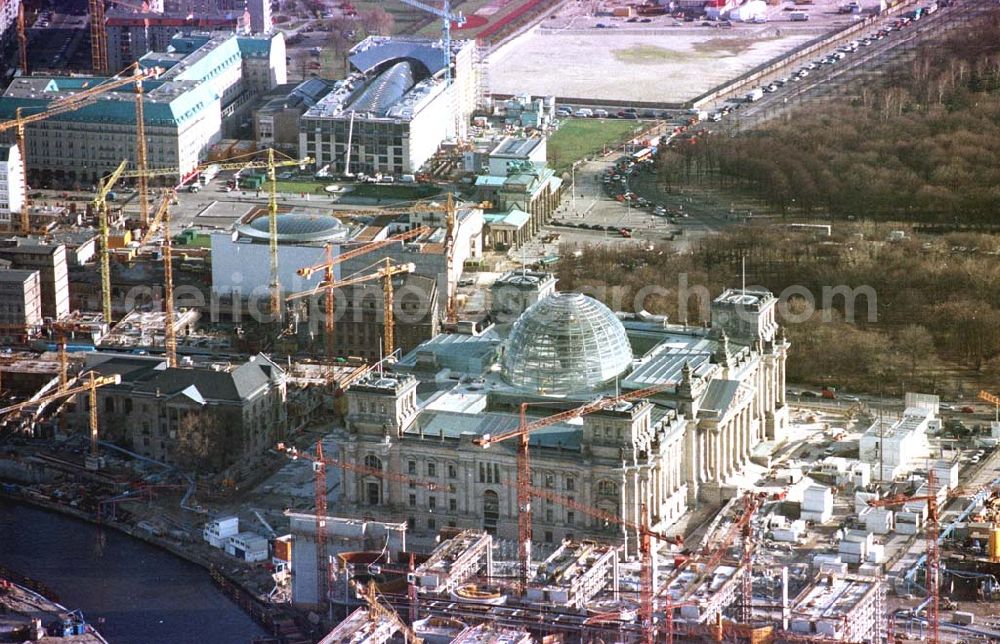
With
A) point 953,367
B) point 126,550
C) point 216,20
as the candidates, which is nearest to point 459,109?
point 216,20

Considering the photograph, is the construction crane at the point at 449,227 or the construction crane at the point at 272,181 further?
the construction crane at the point at 272,181

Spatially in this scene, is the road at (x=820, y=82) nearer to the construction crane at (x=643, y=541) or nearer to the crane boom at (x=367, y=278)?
the crane boom at (x=367, y=278)

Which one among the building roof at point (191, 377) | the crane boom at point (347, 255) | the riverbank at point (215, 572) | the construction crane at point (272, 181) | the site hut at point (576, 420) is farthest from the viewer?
the construction crane at point (272, 181)

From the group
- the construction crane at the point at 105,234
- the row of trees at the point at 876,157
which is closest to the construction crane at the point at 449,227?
the construction crane at the point at 105,234

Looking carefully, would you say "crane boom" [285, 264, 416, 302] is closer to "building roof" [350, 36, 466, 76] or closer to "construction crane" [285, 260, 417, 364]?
"construction crane" [285, 260, 417, 364]

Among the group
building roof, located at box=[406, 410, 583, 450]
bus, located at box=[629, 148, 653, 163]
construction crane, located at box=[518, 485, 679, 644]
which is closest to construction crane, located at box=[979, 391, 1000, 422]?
building roof, located at box=[406, 410, 583, 450]

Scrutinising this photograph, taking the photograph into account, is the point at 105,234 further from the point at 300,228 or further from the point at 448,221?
the point at 448,221
